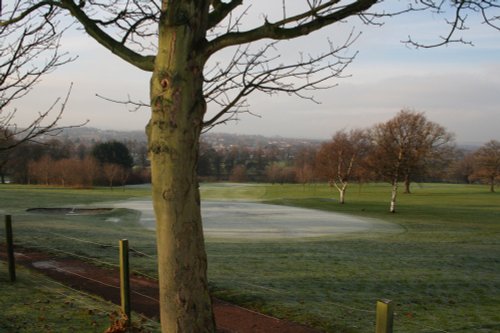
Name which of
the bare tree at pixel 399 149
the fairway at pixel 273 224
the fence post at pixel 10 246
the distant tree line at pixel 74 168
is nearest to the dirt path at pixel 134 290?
the fence post at pixel 10 246

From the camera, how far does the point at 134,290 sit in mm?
8891

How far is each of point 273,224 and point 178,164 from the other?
25286 millimetres

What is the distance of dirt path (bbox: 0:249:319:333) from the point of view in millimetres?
7152

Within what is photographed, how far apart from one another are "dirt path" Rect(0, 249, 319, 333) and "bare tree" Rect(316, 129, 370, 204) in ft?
127

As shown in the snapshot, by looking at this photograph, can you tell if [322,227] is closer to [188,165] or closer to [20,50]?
[20,50]

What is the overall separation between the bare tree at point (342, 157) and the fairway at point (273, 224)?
13.0 meters

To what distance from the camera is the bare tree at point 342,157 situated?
157 feet

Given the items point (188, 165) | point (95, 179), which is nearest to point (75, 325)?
point (188, 165)

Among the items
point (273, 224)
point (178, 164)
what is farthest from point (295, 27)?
point (273, 224)

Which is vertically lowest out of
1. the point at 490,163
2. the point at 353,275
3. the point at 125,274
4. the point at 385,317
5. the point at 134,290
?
the point at 353,275

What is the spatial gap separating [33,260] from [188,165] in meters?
10.2

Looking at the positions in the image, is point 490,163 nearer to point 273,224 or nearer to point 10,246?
point 273,224

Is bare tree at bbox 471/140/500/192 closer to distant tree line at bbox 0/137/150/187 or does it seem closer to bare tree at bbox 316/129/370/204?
bare tree at bbox 316/129/370/204

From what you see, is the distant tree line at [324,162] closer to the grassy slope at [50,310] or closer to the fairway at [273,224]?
the grassy slope at [50,310]
